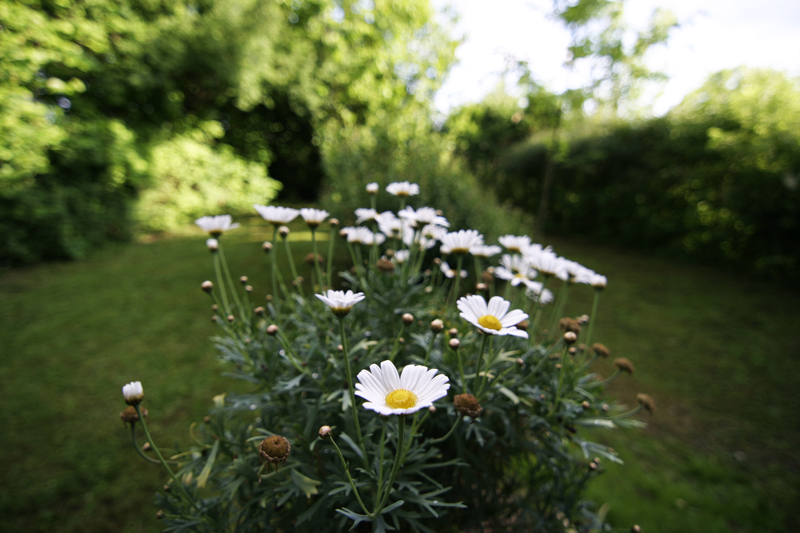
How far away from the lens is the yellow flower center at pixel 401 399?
0.67m

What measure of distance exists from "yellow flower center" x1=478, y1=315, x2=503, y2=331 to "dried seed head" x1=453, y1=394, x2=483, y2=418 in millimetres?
164

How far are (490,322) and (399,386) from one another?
26cm

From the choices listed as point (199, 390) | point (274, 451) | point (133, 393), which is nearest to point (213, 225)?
point (133, 393)

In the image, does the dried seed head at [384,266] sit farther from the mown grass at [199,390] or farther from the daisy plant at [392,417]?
the mown grass at [199,390]

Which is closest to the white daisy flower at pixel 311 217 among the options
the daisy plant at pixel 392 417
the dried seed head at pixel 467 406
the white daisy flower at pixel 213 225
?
the daisy plant at pixel 392 417

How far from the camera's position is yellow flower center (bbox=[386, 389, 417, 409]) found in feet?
2.19

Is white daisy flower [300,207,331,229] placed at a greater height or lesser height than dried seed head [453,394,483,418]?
greater

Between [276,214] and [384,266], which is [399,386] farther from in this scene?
[276,214]

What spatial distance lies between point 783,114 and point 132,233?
1020 cm

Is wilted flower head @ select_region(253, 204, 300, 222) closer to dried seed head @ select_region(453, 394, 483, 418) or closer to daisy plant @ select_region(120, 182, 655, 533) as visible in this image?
daisy plant @ select_region(120, 182, 655, 533)

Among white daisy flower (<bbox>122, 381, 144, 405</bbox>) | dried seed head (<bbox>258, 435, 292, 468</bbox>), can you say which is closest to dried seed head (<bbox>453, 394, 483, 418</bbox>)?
dried seed head (<bbox>258, 435, 292, 468</bbox>)

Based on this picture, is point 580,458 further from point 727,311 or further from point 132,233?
point 132,233

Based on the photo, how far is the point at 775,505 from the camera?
6.39ft

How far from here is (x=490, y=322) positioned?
2.69 feet
